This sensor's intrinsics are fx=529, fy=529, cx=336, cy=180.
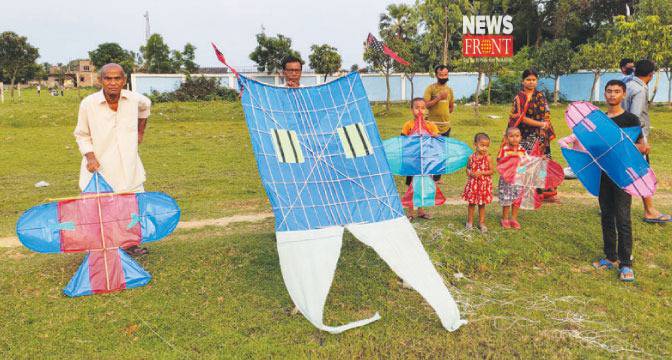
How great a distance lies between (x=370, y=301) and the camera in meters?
4.33

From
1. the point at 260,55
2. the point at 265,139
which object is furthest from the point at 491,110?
the point at 265,139

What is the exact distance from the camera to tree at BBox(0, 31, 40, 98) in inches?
1273

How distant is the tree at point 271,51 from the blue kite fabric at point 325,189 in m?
26.1

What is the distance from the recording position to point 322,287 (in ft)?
11.8

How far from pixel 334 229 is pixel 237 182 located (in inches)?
228

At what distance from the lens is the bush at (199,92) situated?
90.4 feet

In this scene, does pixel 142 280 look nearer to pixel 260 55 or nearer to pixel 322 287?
pixel 322 287

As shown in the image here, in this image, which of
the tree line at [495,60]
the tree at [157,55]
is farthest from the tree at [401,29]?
the tree at [157,55]

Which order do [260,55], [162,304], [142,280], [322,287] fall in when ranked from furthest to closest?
[260,55]
[142,280]
[162,304]
[322,287]

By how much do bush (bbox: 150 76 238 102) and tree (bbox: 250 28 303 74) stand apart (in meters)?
3.28

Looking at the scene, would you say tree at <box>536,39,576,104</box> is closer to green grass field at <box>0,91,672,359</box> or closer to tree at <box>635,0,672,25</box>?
tree at <box>635,0,672,25</box>

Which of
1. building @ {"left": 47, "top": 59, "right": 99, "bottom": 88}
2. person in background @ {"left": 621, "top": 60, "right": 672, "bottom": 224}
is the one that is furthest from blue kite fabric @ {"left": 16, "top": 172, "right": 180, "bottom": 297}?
building @ {"left": 47, "top": 59, "right": 99, "bottom": 88}

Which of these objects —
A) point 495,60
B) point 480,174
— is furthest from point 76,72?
point 480,174

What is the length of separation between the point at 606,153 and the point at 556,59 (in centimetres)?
2752
